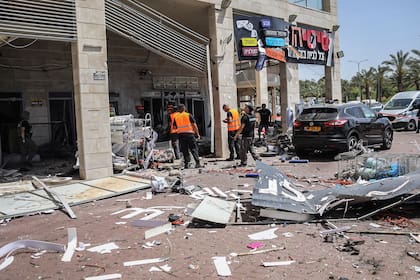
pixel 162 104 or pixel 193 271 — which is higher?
pixel 162 104

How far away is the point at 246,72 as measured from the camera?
88.6ft

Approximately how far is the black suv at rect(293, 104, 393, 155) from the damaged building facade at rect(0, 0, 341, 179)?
305 centimetres

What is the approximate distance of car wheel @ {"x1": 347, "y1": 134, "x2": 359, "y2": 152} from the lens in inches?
467

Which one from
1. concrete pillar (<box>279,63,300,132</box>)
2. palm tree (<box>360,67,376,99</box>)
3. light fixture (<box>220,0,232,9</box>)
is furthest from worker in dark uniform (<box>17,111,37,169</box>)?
palm tree (<box>360,67,376,99</box>)

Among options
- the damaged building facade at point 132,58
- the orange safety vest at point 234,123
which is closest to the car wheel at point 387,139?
the damaged building facade at point 132,58

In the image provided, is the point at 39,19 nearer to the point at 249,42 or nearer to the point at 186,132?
the point at 186,132

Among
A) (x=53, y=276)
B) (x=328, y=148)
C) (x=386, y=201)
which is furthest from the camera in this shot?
(x=328, y=148)

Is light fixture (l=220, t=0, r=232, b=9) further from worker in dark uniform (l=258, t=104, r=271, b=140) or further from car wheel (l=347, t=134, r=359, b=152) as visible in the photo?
car wheel (l=347, t=134, r=359, b=152)

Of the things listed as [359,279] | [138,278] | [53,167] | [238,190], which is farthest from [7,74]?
[359,279]

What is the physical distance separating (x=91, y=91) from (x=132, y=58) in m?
7.74

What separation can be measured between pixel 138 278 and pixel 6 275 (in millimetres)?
1499

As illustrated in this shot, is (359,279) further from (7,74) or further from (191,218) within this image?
(7,74)

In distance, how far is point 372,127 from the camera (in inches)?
518

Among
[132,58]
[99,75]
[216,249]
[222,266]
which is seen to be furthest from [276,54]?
[222,266]
